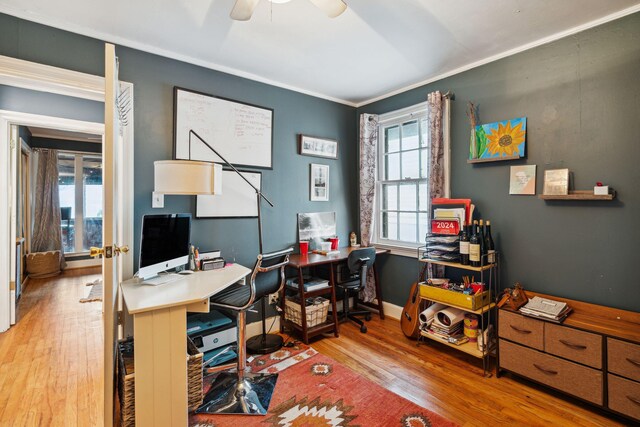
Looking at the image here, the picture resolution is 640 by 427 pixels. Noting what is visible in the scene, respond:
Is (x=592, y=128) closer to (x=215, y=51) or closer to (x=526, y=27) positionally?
(x=526, y=27)

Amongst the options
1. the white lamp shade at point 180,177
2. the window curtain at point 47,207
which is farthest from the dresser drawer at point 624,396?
the window curtain at point 47,207

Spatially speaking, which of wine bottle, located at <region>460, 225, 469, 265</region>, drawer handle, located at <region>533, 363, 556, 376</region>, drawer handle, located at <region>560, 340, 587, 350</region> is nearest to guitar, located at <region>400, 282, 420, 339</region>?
wine bottle, located at <region>460, 225, 469, 265</region>

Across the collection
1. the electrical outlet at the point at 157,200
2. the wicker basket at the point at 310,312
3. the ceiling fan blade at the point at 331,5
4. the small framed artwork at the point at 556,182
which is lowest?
the wicker basket at the point at 310,312

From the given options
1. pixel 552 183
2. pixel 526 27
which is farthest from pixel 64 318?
pixel 526 27

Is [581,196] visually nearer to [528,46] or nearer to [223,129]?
[528,46]

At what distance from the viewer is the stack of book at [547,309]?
1998mm

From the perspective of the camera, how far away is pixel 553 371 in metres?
1.97

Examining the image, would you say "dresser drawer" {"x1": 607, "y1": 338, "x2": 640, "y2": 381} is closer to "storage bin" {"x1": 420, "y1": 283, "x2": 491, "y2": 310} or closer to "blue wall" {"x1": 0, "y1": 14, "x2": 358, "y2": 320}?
"storage bin" {"x1": 420, "y1": 283, "x2": 491, "y2": 310}

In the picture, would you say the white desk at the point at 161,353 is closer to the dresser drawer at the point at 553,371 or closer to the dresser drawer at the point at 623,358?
the dresser drawer at the point at 553,371

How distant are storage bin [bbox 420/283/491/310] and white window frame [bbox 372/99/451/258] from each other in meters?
0.59

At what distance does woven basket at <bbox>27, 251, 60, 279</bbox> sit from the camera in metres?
5.09

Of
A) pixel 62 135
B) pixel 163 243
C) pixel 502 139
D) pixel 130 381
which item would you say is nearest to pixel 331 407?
pixel 130 381

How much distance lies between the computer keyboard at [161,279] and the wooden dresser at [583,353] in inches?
92.1

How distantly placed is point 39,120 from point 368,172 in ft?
11.0
